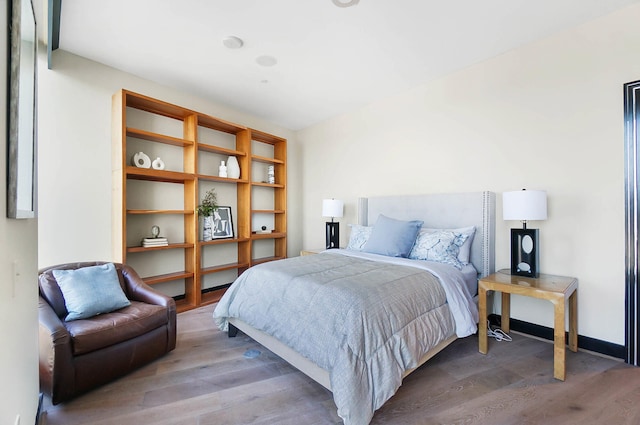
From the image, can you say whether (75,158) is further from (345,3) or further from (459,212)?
(459,212)

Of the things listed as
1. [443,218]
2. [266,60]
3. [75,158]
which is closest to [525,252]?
[443,218]

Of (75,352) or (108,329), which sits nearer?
(75,352)

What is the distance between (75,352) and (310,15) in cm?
289

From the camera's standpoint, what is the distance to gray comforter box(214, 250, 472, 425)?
1.51 m

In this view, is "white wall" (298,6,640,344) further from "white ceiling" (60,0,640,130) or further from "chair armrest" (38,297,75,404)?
"chair armrest" (38,297,75,404)

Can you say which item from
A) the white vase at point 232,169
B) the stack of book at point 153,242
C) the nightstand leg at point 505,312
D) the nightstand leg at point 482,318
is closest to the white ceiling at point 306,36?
the white vase at point 232,169

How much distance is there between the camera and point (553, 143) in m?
2.48

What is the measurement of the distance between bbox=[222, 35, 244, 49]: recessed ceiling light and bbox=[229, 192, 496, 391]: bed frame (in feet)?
8.05

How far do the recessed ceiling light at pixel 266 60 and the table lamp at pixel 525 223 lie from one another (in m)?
2.57

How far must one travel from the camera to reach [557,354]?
1913mm

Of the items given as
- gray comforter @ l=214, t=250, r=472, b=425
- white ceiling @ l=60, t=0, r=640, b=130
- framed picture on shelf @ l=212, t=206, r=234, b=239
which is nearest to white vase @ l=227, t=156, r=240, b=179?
framed picture on shelf @ l=212, t=206, r=234, b=239

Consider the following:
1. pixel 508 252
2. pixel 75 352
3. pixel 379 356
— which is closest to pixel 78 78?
pixel 75 352

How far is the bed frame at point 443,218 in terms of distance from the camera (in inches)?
81.7

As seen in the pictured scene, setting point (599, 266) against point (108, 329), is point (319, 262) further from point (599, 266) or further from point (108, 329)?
point (599, 266)
